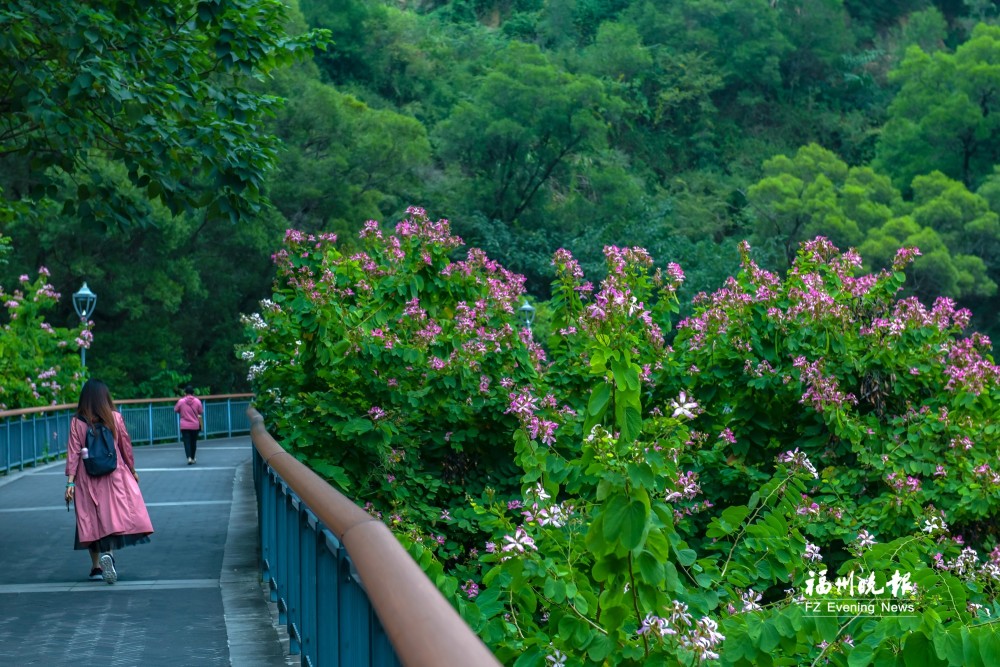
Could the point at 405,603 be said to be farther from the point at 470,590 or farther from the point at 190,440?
the point at 190,440

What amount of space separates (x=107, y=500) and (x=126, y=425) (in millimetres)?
22564

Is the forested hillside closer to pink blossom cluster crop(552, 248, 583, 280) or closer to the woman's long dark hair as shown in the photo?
the woman's long dark hair

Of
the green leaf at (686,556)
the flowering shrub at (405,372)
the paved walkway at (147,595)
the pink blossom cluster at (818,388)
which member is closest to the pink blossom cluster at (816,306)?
the pink blossom cluster at (818,388)

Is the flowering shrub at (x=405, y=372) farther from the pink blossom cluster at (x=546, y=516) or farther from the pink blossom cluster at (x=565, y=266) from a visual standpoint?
the pink blossom cluster at (x=546, y=516)

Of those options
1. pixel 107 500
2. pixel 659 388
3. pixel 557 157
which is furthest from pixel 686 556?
pixel 557 157

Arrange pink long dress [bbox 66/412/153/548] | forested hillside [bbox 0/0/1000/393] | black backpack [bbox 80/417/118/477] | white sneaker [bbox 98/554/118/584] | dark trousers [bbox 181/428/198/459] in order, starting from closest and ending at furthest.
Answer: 1. white sneaker [bbox 98/554/118/584]
2. pink long dress [bbox 66/412/153/548]
3. black backpack [bbox 80/417/118/477]
4. dark trousers [bbox 181/428/198/459]
5. forested hillside [bbox 0/0/1000/393]

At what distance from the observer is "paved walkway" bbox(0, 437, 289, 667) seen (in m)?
6.92

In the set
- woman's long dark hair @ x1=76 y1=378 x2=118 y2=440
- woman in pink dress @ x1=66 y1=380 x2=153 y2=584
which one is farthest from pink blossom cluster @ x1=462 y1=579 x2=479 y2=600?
woman's long dark hair @ x1=76 y1=378 x2=118 y2=440

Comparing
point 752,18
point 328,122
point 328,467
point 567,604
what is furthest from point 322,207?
point 752,18

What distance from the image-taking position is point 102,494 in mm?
10109

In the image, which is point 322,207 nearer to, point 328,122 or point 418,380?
point 328,122

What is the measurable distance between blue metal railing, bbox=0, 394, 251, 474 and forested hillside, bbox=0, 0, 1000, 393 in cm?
386

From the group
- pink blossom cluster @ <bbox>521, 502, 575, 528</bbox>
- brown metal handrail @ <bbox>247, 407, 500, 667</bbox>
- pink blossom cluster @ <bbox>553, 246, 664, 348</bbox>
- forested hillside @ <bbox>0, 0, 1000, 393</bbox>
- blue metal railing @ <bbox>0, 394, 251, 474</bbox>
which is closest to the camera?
brown metal handrail @ <bbox>247, 407, 500, 667</bbox>

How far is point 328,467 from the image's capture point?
29.8 feet
